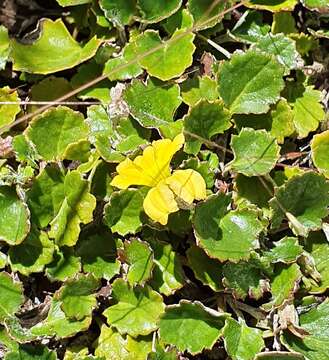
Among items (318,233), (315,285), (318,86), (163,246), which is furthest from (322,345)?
(318,86)

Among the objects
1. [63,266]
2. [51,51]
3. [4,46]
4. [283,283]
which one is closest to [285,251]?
[283,283]

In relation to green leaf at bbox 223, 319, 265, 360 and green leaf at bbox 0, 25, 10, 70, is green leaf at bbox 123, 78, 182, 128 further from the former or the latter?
green leaf at bbox 223, 319, 265, 360

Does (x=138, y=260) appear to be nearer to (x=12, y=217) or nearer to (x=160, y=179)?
(x=160, y=179)

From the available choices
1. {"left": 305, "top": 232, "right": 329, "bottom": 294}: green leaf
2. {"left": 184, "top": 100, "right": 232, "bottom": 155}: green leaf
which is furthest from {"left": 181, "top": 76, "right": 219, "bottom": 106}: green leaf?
{"left": 305, "top": 232, "right": 329, "bottom": 294}: green leaf

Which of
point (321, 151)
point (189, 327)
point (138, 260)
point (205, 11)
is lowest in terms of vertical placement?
point (189, 327)

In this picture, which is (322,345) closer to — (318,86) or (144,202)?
(144,202)

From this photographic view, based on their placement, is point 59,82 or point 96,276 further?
point 59,82
